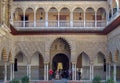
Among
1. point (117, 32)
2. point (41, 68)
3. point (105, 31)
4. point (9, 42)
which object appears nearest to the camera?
point (117, 32)

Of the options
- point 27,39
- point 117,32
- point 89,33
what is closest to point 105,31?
point 89,33

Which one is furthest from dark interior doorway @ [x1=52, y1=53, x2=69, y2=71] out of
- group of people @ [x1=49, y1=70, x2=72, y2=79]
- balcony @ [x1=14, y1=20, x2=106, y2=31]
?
balcony @ [x1=14, y1=20, x2=106, y2=31]

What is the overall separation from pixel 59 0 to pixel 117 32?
26.1 ft

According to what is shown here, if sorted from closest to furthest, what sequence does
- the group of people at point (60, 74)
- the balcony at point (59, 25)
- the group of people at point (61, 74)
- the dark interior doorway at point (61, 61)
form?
the balcony at point (59, 25) < the group of people at point (61, 74) < the group of people at point (60, 74) < the dark interior doorway at point (61, 61)

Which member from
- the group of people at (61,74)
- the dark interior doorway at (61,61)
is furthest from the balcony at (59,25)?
the dark interior doorway at (61,61)

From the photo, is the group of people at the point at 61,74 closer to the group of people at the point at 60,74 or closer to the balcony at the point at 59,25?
the group of people at the point at 60,74

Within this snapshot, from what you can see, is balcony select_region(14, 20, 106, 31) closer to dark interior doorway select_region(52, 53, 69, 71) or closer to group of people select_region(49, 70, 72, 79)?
group of people select_region(49, 70, 72, 79)

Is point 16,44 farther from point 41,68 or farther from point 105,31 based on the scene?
point 105,31

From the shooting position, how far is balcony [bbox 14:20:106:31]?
111ft

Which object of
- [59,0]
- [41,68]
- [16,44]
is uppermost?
[59,0]

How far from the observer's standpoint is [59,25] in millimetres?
34219

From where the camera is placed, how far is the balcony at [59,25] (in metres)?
33.7

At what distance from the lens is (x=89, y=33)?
111ft

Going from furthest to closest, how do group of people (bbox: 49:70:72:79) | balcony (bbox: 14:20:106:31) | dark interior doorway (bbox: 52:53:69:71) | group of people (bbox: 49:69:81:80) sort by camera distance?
dark interior doorway (bbox: 52:53:69:71) → group of people (bbox: 49:70:72:79) → group of people (bbox: 49:69:81:80) → balcony (bbox: 14:20:106:31)
